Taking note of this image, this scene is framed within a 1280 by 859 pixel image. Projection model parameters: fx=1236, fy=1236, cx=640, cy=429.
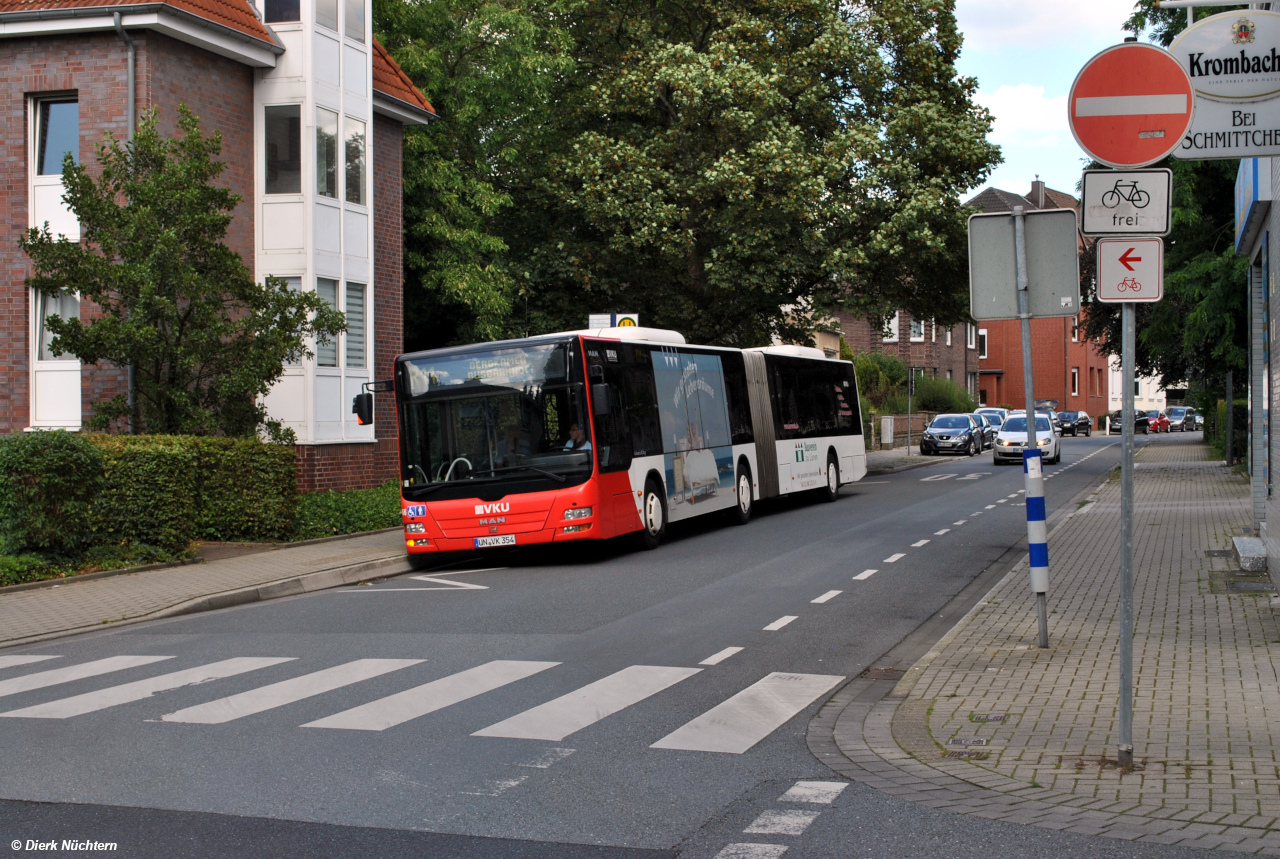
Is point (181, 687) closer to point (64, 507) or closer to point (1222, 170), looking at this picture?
point (64, 507)

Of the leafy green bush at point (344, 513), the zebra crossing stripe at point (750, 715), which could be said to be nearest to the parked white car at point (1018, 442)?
the leafy green bush at point (344, 513)

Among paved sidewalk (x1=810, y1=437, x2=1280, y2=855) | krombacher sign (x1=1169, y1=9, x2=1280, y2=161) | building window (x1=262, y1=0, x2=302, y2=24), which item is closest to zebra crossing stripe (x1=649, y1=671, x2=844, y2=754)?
paved sidewalk (x1=810, y1=437, x2=1280, y2=855)

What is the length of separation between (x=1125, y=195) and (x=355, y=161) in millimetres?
18507

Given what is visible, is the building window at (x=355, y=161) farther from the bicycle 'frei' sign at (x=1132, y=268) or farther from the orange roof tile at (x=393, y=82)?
the bicycle 'frei' sign at (x=1132, y=268)

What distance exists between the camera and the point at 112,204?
15.3 metres

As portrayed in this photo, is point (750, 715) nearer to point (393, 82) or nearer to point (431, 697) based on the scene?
point (431, 697)

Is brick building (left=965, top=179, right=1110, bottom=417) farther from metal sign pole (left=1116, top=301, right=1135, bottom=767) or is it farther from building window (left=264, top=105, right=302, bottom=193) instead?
metal sign pole (left=1116, top=301, right=1135, bottom=767)

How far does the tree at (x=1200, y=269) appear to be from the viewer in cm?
2581

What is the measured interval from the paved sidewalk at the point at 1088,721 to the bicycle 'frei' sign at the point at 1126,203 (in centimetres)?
247

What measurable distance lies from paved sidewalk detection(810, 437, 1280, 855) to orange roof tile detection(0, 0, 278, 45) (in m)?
15.4

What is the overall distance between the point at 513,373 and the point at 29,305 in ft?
30.8

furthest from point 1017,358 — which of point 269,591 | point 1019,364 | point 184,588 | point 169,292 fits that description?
point 184,588

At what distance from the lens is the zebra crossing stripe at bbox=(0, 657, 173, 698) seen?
816 centimetres

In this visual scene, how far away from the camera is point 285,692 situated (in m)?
7.74
